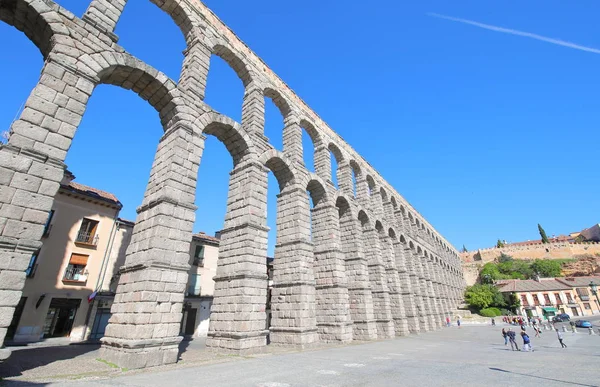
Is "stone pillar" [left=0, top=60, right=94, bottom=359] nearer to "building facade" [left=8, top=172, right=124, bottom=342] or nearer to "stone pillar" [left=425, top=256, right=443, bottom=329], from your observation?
Answer: "building facade" [left=8, top=172, right=124, bottom=342]

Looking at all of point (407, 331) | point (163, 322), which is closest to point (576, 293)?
point (407, 331)

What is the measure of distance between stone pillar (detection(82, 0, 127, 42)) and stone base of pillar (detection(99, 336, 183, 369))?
9.31 m

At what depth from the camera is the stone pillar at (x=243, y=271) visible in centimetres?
1060

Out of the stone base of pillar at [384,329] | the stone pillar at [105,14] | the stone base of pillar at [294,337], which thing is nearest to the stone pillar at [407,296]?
the stone base of pillar at [384,329]

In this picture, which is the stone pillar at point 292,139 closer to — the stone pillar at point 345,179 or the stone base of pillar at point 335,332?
the stone pillar at point 345,179

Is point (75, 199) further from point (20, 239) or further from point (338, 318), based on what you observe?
point (338, 318)

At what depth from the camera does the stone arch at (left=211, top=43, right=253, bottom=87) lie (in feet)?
47.2

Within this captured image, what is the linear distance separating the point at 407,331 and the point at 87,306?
72.4 feet

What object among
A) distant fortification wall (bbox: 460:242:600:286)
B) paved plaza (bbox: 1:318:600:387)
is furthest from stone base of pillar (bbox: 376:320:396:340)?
distant fortification wall (bbox: 460:242:600:286)

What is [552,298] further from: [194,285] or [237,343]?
[237,343]

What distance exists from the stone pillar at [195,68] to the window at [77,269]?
13.8m

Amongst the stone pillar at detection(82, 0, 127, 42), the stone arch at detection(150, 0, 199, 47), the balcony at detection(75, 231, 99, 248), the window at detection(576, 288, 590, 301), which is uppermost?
the stone arch at detection(150, 0, 199, 47)

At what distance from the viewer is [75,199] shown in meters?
18.7

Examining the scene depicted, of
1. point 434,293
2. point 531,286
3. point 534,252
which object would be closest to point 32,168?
point 434,293
